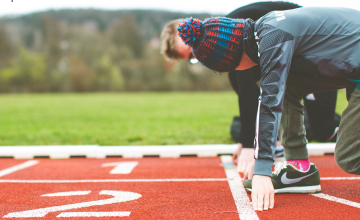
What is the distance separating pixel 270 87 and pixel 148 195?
119 centimetres

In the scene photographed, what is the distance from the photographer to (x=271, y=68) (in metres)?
1.70

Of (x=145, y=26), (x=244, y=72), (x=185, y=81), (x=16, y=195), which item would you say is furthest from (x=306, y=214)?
(x=145, y=26)

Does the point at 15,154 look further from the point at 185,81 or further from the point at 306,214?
the point at 185,81

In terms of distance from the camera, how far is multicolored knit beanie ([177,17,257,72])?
1.86 meters

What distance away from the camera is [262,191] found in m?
1.74

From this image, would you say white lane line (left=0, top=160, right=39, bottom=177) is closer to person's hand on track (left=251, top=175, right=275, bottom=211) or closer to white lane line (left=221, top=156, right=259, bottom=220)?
white lane line (left=221, top=156, right=259, bottom=220)

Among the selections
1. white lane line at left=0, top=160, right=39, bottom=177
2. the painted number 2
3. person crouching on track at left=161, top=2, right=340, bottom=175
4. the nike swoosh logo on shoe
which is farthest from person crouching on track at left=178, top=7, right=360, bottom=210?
white lane line at left=0, top=160, right=39, bottom=177

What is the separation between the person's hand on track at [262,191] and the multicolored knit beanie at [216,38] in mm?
728

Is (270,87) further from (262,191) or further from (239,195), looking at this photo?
(239,195)

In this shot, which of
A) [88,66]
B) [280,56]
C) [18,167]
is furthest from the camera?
[88,66]

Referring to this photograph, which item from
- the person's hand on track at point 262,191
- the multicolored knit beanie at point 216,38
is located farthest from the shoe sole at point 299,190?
the multicolored knit beanie at point 216,38

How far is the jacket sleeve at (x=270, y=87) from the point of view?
1.70 metres

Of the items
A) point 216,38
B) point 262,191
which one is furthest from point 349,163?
point 216,38

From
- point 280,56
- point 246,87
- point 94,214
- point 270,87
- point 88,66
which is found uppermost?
point 280,56
